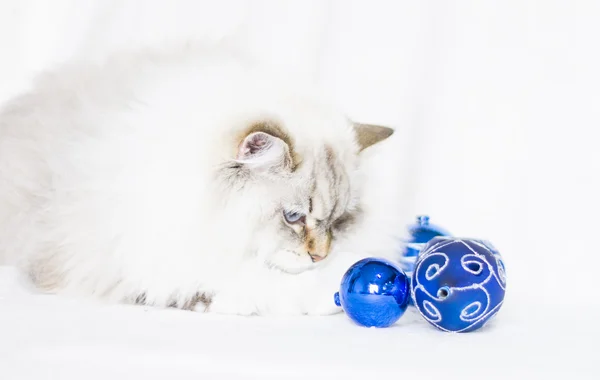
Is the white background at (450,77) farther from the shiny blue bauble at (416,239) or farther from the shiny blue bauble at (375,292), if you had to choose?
the shiny blue bauble at (375,292)

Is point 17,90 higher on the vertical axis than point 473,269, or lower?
higher

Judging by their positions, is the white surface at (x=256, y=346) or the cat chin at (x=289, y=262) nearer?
the white surface at (x=256, y=346)

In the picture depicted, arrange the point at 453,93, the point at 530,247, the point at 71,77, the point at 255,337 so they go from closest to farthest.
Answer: the point at 255,337 → the point at 71,77 → the point at 530,247 → the point at 453,93

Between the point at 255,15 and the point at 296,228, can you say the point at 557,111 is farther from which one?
the point at 296,228

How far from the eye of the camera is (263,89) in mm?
1639

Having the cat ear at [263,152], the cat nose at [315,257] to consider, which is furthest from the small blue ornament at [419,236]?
the cat ear at [263,152]

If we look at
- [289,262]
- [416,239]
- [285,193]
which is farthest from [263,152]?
[416,239]

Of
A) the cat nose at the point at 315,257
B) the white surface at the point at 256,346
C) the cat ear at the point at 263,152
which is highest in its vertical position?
the cat ear at the point at 263,152

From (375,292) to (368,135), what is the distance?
409 millimetres

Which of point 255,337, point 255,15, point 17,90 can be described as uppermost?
point 255,15

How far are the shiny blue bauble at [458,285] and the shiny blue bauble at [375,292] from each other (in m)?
0.03

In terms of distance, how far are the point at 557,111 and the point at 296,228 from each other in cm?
107

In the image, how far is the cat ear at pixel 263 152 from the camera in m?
1.39

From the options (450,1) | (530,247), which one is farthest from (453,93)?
(530,247)
